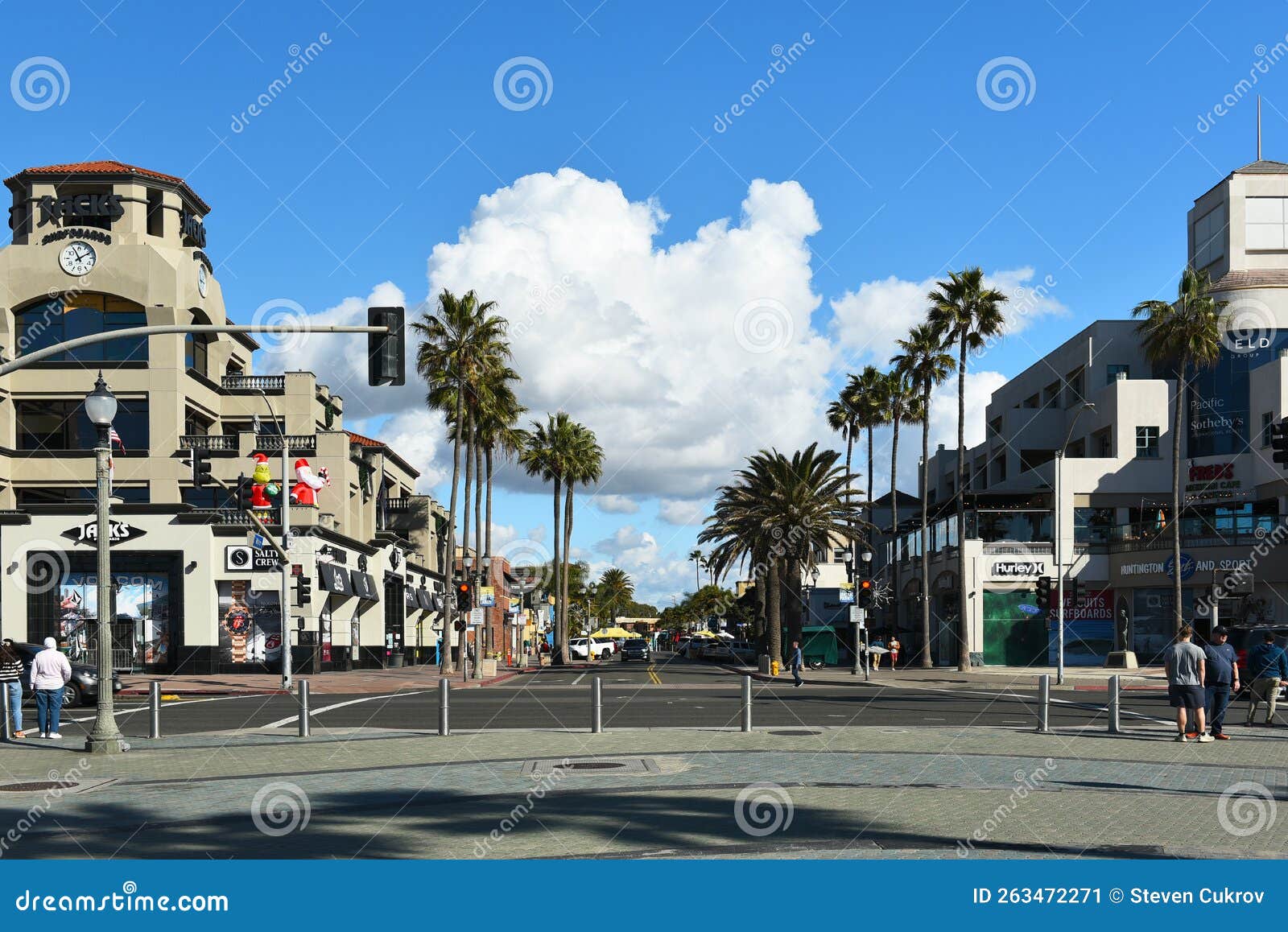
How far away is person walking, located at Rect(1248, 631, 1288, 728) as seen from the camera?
22234 mm

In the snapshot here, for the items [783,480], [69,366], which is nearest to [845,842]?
[783,480]

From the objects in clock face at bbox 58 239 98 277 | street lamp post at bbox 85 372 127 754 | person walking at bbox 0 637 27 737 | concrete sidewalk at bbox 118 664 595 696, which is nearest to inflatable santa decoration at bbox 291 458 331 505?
concrete sidewalk at bbox 118 664 595 696

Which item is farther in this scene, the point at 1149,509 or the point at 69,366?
the point at 1149,509

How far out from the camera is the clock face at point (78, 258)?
53.3m

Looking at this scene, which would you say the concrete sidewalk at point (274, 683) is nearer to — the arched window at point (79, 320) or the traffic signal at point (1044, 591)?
the arched window at point (79, 320)

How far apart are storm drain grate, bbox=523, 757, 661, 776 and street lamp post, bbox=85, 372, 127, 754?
673cm

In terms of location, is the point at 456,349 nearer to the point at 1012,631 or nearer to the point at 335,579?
the point at 335,579

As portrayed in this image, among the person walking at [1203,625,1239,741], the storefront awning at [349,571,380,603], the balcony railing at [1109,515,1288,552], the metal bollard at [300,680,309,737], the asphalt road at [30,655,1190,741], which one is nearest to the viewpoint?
the person walking at [1203,625,1239,741]

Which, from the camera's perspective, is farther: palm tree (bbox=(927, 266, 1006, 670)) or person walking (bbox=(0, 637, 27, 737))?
palm tree (bbox=(927, 266, 1006, 670))

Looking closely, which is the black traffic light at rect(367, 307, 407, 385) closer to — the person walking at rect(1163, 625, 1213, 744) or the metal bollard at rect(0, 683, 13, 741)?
the metal bollard at rect(0, 683, 13, 741)

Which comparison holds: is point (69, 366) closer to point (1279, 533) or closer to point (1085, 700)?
point (1085, 700)

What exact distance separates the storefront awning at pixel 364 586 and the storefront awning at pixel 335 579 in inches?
20.5

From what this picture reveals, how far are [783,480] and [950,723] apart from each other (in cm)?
3030

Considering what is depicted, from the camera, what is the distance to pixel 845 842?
996cm
